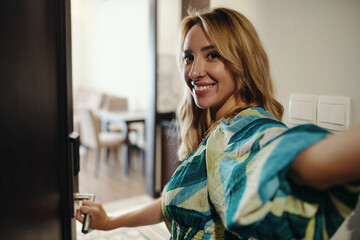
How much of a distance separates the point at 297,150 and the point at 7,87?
18.3 inches

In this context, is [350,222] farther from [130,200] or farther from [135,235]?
[130,200]

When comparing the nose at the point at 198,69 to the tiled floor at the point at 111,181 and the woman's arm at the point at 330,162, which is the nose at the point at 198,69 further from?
the tiled floor at the point at 111,181

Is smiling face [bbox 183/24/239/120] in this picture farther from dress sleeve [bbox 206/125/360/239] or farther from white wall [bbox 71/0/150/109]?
white wall [bbox 71/0/150/109]

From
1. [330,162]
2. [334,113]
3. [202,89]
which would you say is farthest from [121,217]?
[334,113]

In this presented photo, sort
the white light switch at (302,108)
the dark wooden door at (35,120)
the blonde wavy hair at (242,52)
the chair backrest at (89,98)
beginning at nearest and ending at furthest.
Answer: the dark wooden door at (35,120), the blonde wavy hair at (242,52), the white light switch at (302,108), the chair backrest at (89,98)

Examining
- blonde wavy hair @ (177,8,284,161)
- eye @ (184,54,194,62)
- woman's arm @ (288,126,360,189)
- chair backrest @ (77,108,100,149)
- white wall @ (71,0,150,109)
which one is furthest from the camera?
white wall @ (71,0,150,109)

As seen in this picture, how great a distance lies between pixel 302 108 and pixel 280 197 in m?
0.91

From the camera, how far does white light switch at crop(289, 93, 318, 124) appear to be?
1252 millimetres

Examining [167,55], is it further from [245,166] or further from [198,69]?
[245,166]

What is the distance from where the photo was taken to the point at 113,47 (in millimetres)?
6602

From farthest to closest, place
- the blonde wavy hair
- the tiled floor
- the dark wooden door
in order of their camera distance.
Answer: the tiled floor < the blonde wavy hair < the dark wooden door

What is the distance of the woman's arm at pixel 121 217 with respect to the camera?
0.94m

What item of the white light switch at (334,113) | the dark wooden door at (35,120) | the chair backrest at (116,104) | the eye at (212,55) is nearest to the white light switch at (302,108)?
the white light switch at (334,113)

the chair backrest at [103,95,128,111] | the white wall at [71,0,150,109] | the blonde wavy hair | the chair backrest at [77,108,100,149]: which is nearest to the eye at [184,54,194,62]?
the blonde wavy hair
